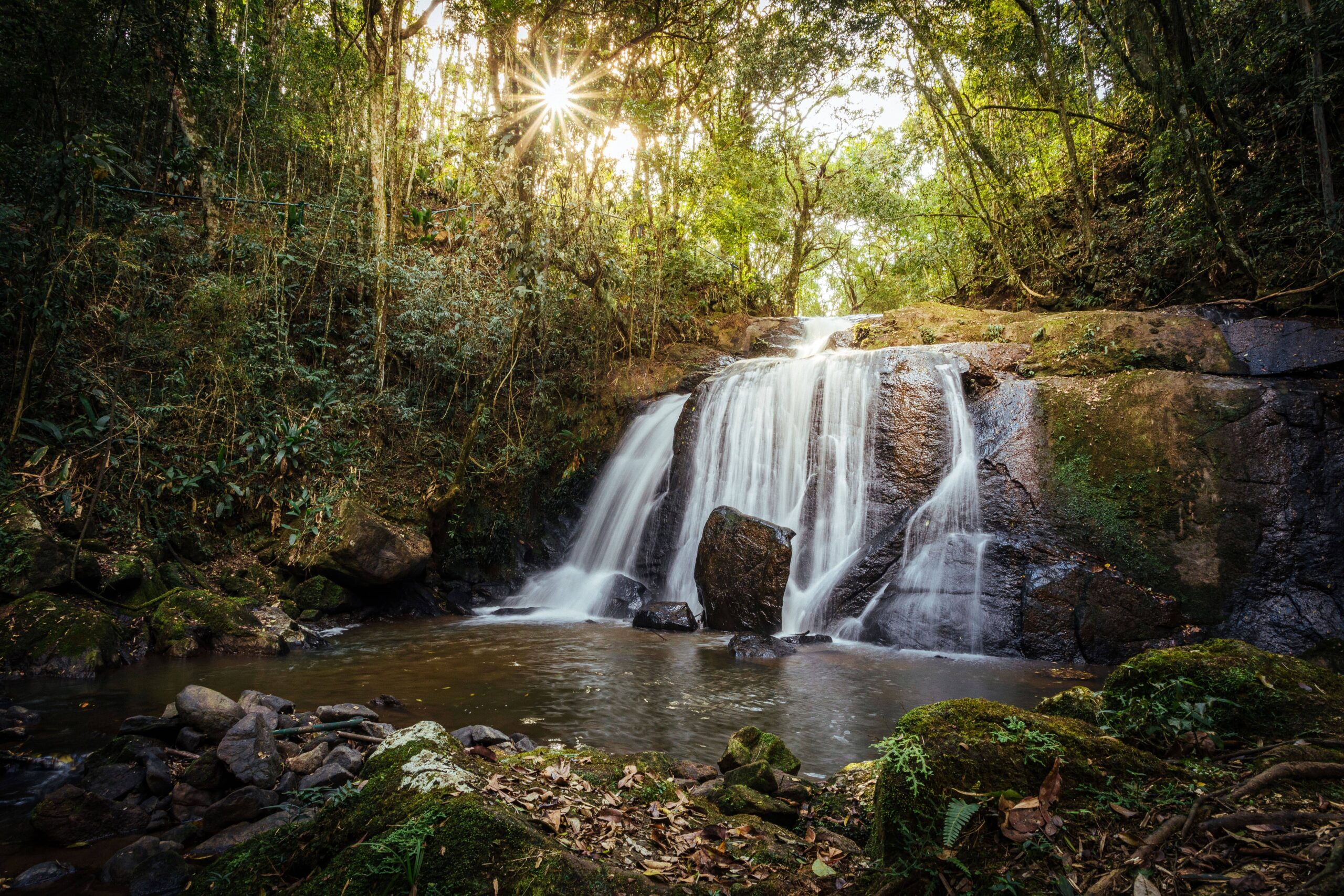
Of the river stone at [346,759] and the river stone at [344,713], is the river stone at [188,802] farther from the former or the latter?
the river stone at [344,713]

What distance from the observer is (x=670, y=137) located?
1433 centimetres

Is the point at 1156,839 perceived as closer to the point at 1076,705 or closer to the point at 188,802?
the point at 1076,705

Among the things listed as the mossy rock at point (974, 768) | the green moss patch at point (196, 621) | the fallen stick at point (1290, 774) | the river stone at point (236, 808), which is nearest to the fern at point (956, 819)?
the mossy rock at point (974, 768)

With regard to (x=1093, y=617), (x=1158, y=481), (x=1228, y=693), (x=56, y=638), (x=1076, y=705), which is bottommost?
(x=56, y=638)

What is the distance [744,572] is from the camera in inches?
343

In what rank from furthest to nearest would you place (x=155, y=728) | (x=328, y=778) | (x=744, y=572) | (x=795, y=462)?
(x=795, y=462)
(x=744, y=572)
(x=155, y=728)
(x=328, y=778)

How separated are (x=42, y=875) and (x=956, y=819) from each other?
3690 mm

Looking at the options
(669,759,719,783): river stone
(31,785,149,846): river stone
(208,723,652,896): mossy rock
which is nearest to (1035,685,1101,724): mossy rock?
(669,759,719,783): river stone

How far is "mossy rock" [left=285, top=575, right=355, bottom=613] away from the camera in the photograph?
840cm

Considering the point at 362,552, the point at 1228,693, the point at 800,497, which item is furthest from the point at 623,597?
the point at 1228,693

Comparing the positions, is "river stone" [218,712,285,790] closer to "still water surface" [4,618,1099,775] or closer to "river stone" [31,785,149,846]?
"river stone" [31,785,149,846]

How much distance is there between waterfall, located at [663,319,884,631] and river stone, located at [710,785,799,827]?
5861 millimetres

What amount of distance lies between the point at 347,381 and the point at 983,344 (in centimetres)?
1115

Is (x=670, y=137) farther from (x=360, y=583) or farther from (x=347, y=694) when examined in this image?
(x=347, y=694)
